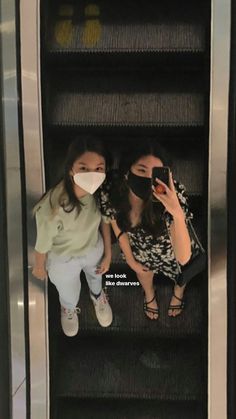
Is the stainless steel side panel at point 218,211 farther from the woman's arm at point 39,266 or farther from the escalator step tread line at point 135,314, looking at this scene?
the woman's arm at point 39,266

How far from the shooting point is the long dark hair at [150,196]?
109 cm

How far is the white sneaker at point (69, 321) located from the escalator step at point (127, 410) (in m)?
0.17

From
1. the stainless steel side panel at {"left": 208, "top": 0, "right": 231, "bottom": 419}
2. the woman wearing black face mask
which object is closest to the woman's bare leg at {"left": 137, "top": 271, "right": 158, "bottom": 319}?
the woman wearing black face mask

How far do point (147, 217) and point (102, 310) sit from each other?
22 centimetres

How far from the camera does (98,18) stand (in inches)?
43.0

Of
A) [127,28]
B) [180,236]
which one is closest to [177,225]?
[180,236]

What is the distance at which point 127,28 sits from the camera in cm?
109

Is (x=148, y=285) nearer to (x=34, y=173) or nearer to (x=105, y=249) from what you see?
(x=105, y=249)

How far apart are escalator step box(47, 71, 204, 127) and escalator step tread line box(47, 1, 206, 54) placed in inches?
2.0

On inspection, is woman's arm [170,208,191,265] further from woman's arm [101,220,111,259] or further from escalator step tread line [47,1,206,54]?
escalator step tread line [47,1,206,54]

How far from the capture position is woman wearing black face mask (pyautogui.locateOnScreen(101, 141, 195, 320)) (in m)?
1.09

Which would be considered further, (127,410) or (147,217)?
(127,410)

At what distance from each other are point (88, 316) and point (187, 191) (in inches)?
12.7

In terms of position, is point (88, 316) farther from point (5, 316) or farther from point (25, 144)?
point (25, 144)
